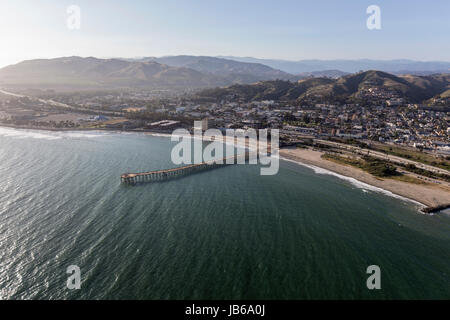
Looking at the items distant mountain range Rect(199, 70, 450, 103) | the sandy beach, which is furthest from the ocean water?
distant mountain range Rect(199, 70, 450, 103)

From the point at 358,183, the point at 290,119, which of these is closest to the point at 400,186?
the point at 358,183

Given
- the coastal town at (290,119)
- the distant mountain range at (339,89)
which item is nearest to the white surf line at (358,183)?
the coastal town at (290,119)

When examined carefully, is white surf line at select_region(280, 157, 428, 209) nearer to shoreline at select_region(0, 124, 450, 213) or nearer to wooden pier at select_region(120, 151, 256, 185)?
shoreline at select_region(0, 124, 450, 213)

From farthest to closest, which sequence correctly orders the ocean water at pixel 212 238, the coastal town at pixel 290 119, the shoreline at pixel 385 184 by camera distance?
the coastal town at pixel 290 119 < the shoreline at pixel 385 184 < the ocean water at pixel 212 238

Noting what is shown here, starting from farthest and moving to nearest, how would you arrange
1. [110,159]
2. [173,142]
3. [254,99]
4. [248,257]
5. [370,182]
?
[254,99] → [173,142] → [110,159] → [370,182] → [248,257]

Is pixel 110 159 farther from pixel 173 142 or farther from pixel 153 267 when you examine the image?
pixel 153 267

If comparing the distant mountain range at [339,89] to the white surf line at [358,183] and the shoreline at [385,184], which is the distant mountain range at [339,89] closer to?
the shoreline at [385,184]
